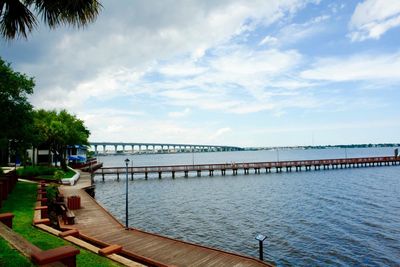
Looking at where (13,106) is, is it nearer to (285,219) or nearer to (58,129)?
(285,219)

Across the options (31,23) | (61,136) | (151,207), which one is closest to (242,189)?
(151,207)

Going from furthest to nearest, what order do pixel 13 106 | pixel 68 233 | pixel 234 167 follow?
pixel 234 167 → pixel 13 106 → pixel 68 233

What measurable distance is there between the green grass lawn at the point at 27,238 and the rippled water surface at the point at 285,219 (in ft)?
26.8

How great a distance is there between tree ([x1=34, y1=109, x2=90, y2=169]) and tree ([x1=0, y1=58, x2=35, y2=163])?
61.3 ft

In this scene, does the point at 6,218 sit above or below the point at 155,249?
above

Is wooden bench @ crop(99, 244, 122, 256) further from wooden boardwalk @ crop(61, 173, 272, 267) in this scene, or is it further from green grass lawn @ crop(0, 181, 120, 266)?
wooden boardwalk @ crop(61, 173, 272, 267)

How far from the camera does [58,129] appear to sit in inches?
1688

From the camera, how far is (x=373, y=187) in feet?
135

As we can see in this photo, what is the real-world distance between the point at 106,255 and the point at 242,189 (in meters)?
32.3

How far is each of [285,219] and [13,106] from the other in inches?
852

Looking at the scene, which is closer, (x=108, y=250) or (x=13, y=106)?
(x=108, y=250)

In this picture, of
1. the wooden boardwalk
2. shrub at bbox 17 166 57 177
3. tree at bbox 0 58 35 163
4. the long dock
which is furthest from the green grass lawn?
the long dock

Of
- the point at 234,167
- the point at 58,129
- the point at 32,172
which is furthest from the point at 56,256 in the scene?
the point at 234,167

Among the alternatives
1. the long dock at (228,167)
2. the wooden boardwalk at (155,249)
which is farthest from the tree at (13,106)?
the long dock at (228,167)
